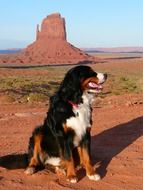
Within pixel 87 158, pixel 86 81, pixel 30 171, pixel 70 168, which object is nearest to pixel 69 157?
pixel 70 168

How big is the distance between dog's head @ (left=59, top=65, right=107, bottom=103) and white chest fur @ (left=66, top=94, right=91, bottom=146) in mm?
100

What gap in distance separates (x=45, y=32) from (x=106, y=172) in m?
155

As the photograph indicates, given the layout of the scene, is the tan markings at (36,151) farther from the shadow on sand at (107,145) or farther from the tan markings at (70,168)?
the tan markings at (70,168)

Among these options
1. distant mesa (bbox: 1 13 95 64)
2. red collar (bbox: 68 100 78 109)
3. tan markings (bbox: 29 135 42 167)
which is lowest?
distant mesa (bbox: 1 13 95 64)

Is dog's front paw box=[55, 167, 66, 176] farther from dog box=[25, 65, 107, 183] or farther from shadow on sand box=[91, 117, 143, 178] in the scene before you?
shadow on sand box=[91, 117, 143, 178]

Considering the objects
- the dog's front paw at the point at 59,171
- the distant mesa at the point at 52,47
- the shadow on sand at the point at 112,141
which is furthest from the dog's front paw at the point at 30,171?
the distant mesa at the point at 52,47

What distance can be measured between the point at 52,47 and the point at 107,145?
142974 mm

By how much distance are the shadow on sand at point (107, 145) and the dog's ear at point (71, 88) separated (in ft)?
3.89

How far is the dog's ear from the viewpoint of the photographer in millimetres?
6383

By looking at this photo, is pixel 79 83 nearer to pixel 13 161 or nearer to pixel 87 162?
pixel 87 162

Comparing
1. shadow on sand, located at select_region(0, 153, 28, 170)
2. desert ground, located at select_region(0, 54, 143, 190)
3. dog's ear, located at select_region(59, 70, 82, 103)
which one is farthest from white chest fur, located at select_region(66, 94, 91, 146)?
shadow on sand, located at select_region(0, 153, 28, 170)

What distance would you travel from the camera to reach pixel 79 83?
639 cm

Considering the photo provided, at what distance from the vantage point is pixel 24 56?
472 ft

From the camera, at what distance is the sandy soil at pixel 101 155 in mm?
6473
